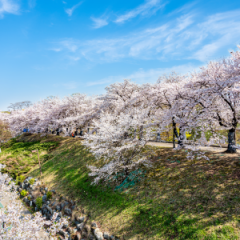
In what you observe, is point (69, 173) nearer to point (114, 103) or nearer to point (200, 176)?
point (114, 103)

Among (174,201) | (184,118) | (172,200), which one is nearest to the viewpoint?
(174,201)

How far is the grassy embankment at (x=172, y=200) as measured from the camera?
7.95 meters

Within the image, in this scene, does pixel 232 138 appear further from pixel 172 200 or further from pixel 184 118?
pixel 172 200

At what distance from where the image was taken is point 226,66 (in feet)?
35.7

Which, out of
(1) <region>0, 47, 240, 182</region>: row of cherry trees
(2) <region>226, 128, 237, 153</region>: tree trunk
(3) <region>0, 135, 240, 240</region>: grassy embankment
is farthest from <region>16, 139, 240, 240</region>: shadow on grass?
(1) <region>0, 47, 240, 182</region>: row of cherry trees

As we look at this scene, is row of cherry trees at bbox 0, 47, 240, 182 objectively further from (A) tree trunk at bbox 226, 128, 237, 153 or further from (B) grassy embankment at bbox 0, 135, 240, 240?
(B) grassy embankment at bbox 0, 135, 240, 240

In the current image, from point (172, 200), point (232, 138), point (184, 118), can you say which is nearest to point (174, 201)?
point (172, 200)

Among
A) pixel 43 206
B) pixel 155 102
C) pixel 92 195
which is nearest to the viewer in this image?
pixel 92 195

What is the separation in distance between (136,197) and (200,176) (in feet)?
16.2

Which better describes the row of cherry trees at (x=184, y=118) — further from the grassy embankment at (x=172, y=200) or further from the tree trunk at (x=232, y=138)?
the grassy embankment at (x=172, y=200)

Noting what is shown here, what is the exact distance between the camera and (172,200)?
384 inches

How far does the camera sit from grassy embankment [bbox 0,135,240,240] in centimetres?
795

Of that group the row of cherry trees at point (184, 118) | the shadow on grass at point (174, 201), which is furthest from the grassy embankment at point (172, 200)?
the row of cherry trees at point (184, 118)

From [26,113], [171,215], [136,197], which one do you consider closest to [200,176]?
[171,215]
